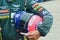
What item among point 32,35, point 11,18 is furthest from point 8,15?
point 32,35

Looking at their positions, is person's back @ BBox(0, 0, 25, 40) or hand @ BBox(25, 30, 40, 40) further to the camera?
person's back @ BBox(0, 0, 25, 40)

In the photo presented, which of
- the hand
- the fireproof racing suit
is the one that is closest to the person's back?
the fireproof racing suit

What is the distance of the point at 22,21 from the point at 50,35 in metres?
2.93

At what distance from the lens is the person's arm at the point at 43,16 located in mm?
1399

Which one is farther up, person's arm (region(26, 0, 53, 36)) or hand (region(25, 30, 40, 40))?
person's arm (region(26, 0, 53, 36))

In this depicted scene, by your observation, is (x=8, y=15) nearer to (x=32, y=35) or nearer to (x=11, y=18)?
(x=11, y=18)

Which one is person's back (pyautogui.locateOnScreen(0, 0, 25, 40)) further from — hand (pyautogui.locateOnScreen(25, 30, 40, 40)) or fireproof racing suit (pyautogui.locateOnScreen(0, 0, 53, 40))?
hand (pyautogui.locateOnScreen(25, 30, 40, 40))

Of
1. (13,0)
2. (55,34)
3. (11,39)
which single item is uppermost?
(13,0)

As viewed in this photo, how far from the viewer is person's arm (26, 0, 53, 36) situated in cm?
140

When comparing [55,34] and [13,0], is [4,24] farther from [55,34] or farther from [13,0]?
[55,34]

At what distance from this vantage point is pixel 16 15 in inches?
53.8

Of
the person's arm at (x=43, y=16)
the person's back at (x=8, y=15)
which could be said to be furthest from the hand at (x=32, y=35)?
the person's back at (x=8, y=15)

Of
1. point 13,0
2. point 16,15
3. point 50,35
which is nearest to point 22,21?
point 16,15

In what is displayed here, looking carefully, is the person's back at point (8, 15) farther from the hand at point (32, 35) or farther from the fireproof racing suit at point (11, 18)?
the hand at point (32, 35)
